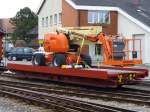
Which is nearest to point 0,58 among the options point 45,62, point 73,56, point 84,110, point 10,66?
point 10,66

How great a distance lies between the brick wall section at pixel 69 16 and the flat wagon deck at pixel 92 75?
28.0 metres

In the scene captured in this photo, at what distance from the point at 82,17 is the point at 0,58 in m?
23.3

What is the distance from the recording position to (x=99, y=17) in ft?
172

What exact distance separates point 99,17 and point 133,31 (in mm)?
4738

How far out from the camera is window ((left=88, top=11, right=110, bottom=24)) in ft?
172

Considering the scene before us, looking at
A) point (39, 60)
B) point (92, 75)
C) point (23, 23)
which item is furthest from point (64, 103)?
point (23, 23)

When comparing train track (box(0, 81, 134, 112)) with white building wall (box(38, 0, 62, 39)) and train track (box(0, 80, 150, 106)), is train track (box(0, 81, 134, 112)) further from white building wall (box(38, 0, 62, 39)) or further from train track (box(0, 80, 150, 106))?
white building wall (box(38, 0, 62, 39))

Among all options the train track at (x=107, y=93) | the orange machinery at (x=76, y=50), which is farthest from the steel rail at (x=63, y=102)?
the orange machinery at (x=76, y=50)

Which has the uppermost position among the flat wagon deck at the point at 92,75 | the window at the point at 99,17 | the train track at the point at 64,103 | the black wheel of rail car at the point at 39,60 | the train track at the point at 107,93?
the window at the point at 99,17

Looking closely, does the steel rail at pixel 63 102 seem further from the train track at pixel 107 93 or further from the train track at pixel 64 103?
the train track at pixel 107 93

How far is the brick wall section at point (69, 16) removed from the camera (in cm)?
5259

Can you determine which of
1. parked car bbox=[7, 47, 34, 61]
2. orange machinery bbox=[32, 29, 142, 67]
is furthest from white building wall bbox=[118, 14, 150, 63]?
orange machinery bbox=[32, 29, 142, 67]

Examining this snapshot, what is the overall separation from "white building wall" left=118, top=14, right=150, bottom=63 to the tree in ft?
109

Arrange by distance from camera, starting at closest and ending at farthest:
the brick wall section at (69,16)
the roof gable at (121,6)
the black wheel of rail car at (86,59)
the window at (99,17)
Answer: the black wheel of rail car at (86,59), the roof gable at (121,6), the window at (99,17), the brick wall section at (69,16)
